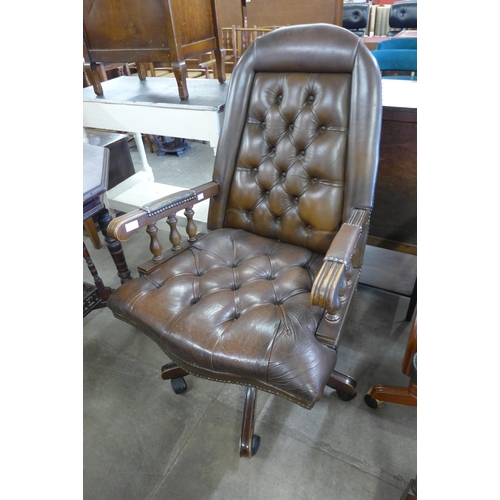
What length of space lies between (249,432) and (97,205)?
1.03m

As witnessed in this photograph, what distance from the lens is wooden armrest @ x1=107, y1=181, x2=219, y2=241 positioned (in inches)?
37.8

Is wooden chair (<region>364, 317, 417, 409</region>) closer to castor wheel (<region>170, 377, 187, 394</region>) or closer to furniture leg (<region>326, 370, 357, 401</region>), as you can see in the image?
furniture leg (<region>326, 370, 357, 401</region>)

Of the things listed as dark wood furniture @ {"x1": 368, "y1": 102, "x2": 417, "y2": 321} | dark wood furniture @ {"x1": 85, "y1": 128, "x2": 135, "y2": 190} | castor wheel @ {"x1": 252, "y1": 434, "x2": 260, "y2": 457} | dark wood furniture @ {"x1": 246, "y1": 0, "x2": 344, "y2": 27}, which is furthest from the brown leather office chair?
dark wood furniture @ {"x1": 246, "y1": 0, "x2": 344, "y2": 27}

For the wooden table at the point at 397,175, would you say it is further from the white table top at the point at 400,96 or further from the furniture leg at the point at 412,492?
the furniture leg at the point at 412,492

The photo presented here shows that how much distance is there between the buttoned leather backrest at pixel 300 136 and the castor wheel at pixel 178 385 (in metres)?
0.65

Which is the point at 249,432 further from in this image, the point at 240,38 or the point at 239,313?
the point at 240,38

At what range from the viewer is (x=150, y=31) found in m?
1.32

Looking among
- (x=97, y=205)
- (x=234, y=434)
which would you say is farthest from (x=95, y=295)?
(x=234, y=434)

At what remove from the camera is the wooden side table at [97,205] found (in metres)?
1.22

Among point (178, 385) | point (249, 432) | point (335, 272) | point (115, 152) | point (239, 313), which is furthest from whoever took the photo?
point (115, 152)

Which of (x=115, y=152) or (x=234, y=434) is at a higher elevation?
(x=115, y=152)

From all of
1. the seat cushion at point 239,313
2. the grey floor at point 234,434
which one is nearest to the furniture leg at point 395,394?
the grey floor at point 234,434
